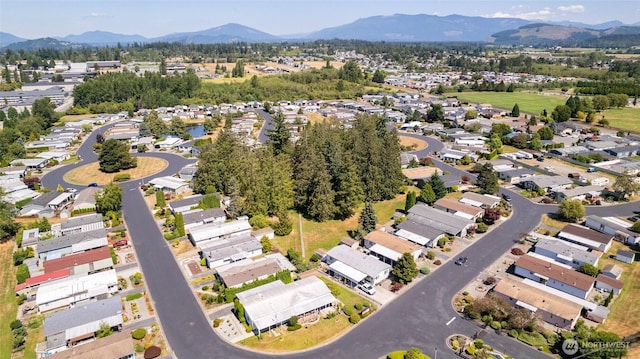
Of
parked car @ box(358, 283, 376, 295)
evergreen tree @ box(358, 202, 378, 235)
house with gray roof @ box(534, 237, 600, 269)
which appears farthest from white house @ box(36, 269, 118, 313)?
house with gray roof @ box(534, 237, 600, 269)

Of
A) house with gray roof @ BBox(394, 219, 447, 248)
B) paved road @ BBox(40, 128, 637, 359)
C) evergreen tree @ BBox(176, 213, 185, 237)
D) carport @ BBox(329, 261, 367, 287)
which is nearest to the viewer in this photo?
paved road @ BBox(40, 128, 637, 359)

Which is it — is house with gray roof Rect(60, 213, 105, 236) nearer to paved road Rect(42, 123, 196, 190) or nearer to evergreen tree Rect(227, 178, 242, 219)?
evergreen tree Rect(227, 178, 242, 219)

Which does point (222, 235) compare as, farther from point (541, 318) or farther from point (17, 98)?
point (17, 98)

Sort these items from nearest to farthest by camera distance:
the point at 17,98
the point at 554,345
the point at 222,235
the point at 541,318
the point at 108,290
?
the point at 554,345 < the point at 541,318 < the point at 108,290 < the point at 222,235 < the point at 17,98

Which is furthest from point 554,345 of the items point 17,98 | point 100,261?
point 17,98

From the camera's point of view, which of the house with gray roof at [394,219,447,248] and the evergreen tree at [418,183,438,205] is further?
the evergreen tree at [418,183,438,205]

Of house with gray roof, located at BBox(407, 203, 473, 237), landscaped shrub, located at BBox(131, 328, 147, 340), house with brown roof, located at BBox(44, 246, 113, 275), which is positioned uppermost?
house with brown roof, located at BBox(44, 246, 113, 275)

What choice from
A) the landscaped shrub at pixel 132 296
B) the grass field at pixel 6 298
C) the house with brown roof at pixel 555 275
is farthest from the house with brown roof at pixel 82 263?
the house with brown roof at pixel 555 275
